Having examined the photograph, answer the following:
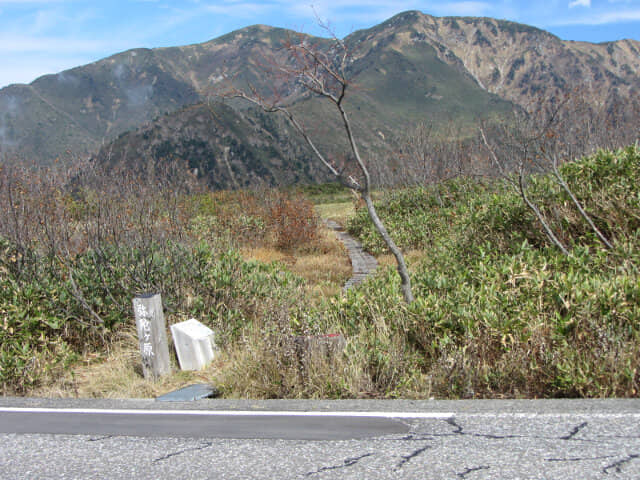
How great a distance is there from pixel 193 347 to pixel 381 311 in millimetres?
2038

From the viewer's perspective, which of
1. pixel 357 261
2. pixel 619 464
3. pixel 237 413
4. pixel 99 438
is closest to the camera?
pixel 619 464

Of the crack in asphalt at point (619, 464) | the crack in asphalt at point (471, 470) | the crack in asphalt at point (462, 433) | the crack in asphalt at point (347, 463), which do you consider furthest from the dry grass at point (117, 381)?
the crack in asphalt at point (619, 464)

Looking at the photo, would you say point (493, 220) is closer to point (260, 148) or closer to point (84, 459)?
point (84, 459)

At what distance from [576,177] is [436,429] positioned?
5.93 meters

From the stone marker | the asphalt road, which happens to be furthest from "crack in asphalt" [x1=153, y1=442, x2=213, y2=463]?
the stone marker

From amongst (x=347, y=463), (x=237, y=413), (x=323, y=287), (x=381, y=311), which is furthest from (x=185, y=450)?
(x=323, y=287)

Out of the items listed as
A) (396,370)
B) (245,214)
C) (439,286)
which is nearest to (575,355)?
(396,370)

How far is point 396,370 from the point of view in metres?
4.78

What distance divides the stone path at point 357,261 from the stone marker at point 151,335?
363 cm

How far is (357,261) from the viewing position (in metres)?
13.2

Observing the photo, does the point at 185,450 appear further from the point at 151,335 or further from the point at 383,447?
the point at 151,335

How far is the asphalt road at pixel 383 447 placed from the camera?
3.08 m

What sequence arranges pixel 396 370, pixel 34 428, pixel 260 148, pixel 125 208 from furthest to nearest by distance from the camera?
pixel 260 148 < pixel 125 208 < pixel 396 370 < pixel 34 428

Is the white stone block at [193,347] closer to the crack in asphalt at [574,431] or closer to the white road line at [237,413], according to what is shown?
the white road line at [237,413]
